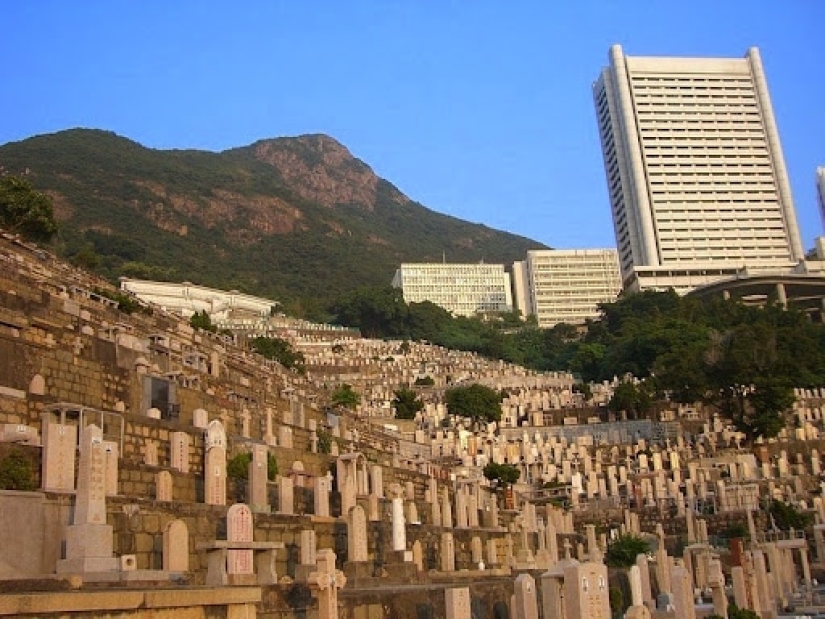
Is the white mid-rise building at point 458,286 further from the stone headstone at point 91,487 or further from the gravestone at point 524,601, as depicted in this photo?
the stone headstone at point 91,487

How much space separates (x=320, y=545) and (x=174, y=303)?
65.5 meters

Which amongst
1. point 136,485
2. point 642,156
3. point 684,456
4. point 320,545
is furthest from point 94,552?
point 642,156

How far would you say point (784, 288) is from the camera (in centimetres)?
9000

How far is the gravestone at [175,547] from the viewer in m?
10.6

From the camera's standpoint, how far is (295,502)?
15930 mm

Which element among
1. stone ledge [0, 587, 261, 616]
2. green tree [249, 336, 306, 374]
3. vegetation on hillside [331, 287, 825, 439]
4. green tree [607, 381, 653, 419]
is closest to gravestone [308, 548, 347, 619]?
stone ledge [0, 587, 261, 616]

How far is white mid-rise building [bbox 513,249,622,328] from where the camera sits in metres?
131

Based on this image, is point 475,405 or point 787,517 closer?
point 787,517

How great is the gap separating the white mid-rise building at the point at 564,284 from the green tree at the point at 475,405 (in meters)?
76.5

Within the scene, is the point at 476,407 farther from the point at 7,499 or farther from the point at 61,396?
the point at 7,499

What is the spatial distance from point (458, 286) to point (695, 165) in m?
36.9

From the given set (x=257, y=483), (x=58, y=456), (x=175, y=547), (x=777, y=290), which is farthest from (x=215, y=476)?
(x=777, y=290)

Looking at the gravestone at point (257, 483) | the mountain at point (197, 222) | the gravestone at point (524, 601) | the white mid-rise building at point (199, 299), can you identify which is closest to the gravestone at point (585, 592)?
the gravestone at point (524, 601)

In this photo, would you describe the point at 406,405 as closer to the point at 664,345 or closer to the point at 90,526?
the point at 664,345
